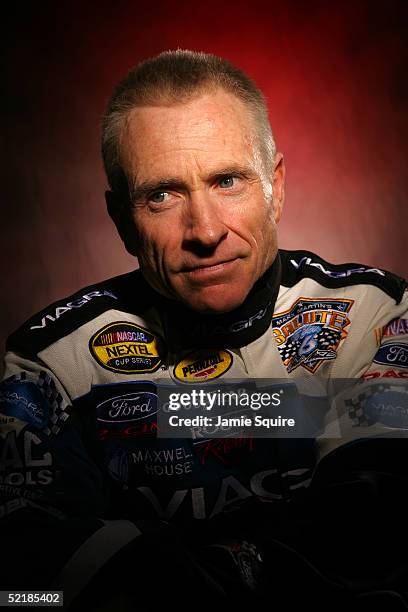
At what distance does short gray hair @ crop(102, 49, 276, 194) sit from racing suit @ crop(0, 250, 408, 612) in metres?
0.21

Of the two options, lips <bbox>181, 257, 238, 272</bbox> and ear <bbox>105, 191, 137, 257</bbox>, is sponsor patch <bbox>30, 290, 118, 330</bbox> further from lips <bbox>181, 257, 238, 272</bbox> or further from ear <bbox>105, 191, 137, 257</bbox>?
lips <bbox>181, 257, 238, 272</bbox>

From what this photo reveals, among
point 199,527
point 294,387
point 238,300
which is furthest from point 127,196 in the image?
point 199,527

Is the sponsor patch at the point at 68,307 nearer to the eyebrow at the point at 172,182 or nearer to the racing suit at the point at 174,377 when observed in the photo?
the racing suit at the point at 174,377

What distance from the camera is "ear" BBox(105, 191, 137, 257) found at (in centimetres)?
111

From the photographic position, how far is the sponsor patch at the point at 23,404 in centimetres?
101

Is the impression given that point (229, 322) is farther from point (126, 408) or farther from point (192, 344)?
point (126, 408)

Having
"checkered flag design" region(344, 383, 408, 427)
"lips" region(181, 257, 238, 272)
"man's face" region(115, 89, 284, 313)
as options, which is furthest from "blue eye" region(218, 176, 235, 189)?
"checkered flag design" region(344, 383, 408, 427)

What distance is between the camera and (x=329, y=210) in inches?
67.6

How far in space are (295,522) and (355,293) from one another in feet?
1.42

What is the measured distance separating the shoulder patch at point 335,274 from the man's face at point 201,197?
0.16 meters

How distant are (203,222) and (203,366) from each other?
0.25 metres

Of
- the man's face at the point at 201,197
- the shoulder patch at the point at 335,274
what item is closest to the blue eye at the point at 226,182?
Answer: the man's face at the point at 201,197

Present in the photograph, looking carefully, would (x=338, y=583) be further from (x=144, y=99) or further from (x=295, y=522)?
(x=144, y=99)

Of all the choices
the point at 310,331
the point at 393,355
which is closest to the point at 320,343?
the point at 310,331
